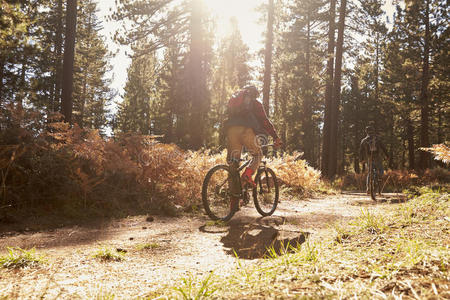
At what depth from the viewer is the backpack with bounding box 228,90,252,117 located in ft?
17.1

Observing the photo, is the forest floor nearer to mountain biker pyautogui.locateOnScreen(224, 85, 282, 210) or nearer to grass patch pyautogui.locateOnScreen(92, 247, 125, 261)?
grass patch pyautogui.locateOnScreen(92, 247, 125, 261)

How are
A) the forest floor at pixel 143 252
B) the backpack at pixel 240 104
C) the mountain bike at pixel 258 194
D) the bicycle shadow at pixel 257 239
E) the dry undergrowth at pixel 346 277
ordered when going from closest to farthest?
the dry undergrowth at pixel 346 277 → the forest floor at pixel 143 252 → the bicycle shadow at pixel 257 239 → the backpack at pixel 240 104 → the mountain bike at pixel 258 194

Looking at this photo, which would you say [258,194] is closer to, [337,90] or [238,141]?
[238,141]

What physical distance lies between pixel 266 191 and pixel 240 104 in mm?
1907

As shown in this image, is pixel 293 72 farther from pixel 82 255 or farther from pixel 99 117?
pixel 99 117

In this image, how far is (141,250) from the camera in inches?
129

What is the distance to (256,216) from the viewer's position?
18.7 ft

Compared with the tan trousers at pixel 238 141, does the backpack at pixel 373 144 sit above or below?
above

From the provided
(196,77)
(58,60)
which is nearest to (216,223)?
(196,77)

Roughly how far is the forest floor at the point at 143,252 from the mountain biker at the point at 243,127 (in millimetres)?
751

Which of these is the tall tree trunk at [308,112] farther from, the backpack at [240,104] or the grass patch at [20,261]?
the grass patch at [20,261]

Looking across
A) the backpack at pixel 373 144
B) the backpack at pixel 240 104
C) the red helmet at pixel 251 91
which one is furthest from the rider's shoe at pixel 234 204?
the backpack at pixel 373 144

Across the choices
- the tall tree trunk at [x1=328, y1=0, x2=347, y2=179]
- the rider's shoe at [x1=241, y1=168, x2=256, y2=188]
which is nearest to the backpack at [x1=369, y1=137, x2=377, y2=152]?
the rider's shoe at [x1=241, y1=168, x2=256, y2=188]

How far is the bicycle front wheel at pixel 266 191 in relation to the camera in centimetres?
596
